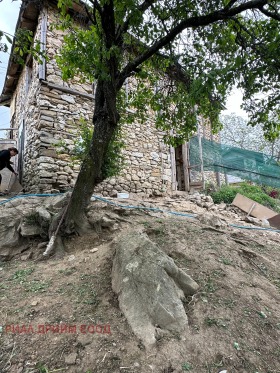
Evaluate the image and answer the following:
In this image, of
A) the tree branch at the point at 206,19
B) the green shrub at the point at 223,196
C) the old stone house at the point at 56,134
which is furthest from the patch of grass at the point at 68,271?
the green shrub at the point at 223,196

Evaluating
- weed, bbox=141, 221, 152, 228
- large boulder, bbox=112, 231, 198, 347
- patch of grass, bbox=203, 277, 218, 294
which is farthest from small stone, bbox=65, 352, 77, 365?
weed, bbox=141, 221, 152, 228

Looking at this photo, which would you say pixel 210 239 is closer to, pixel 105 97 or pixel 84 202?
pixel 84 202

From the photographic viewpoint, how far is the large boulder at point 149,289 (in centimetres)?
177

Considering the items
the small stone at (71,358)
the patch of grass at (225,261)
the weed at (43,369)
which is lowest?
the weed at (43,369)

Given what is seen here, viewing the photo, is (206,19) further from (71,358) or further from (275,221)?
(275,221)

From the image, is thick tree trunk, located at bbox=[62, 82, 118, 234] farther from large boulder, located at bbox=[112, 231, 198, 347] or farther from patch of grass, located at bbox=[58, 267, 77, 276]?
large boulder, located at bbox=[112, 231, 198, 347]

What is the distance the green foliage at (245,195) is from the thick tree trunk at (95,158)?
5.99 metres

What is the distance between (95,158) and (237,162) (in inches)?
269

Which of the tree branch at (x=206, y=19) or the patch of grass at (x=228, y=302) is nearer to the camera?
the patch of grass at (x=228, y=302)

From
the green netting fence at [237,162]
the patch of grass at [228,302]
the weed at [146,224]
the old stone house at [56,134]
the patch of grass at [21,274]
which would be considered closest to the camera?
the patch of grass at [228,302]

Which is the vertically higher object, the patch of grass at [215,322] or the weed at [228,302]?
the weed at [228,302]

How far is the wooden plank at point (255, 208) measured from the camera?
20.6 ft

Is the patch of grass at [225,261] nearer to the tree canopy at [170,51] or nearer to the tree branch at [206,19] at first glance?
the tree canopy at [170,51]

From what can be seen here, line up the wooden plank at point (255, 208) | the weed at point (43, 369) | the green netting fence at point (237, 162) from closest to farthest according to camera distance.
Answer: the weed at point (43, 369)
the wooden plank at point (255, 208)
the green netting fence at point (237, 162)
